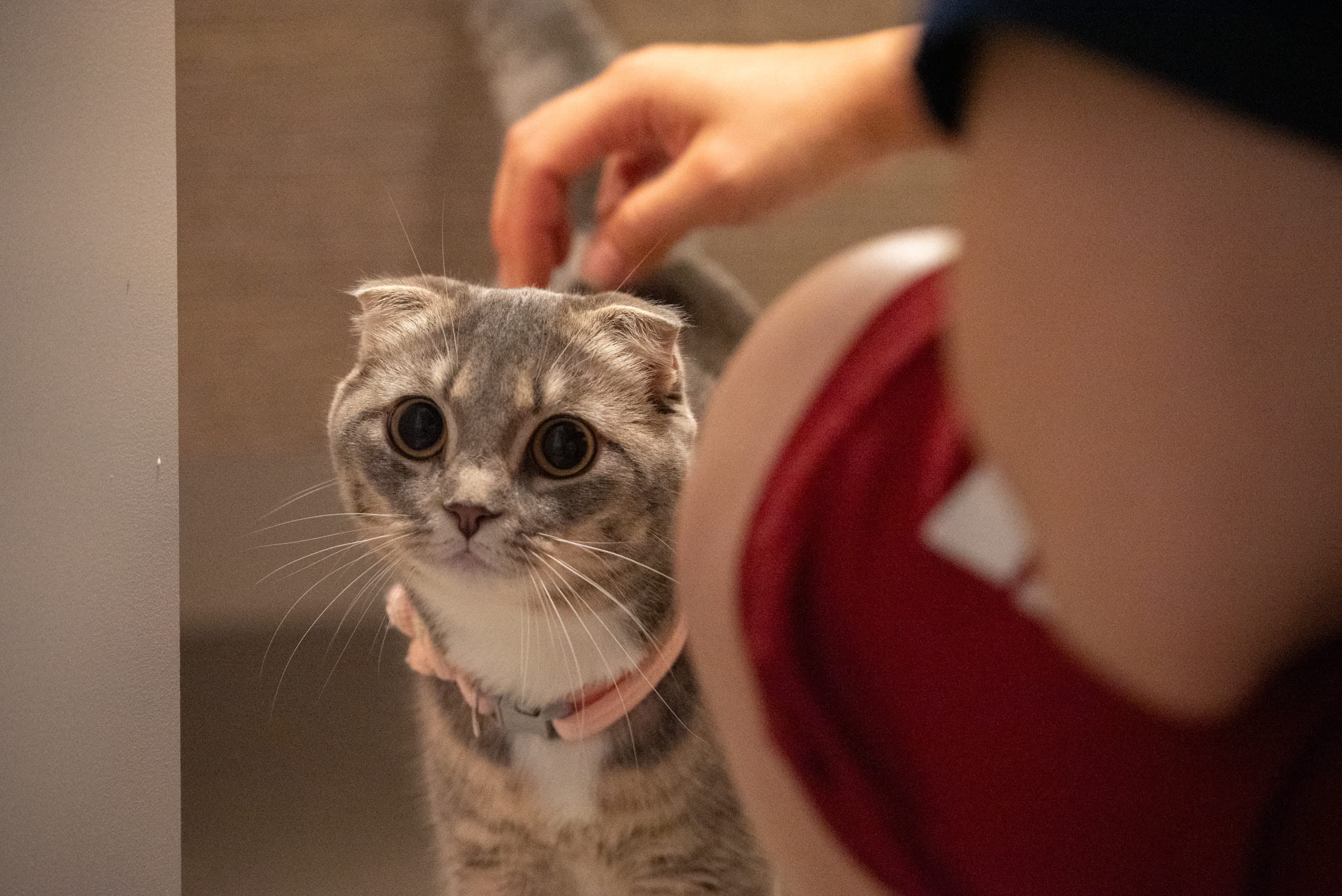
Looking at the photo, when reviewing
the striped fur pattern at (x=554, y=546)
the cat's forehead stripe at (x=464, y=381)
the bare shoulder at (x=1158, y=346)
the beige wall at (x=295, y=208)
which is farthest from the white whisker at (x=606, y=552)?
the bare shoulder at (x=1158, y=346)

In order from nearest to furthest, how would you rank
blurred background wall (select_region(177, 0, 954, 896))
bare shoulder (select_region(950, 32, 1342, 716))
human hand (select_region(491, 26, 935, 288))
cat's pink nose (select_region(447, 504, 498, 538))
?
bare shoulder (select_region(950, 32, 1342, 716)) < human hand (select_region(491, 26, 935, 288)) < cat's pink nose (select_region(447, 504, 498, 538)) < blurred background wall (select_region(177, 0, 954, 896))

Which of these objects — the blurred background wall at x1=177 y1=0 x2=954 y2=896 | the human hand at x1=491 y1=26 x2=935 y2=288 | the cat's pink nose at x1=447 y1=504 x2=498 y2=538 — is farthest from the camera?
the blurred background wall at x1=177 y1=0 x2=954 y2=896

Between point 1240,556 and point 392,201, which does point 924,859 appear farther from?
point 392,201

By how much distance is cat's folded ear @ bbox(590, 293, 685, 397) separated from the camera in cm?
65

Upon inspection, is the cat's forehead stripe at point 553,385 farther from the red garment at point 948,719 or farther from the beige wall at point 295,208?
the red garment at point 948,719

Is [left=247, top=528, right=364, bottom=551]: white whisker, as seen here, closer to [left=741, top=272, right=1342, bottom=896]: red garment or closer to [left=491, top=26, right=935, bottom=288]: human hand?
[left=491, top=26, right=935, bottom=288]: human hand

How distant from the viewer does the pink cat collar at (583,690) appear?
65 centimetres

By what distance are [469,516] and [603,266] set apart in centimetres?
18

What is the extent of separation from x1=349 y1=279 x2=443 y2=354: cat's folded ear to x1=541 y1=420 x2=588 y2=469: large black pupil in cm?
13

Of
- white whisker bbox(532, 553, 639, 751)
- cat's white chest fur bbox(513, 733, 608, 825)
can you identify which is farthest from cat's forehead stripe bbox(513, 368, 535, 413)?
cat's white chest fur bbox(513, 733, 608, 825)

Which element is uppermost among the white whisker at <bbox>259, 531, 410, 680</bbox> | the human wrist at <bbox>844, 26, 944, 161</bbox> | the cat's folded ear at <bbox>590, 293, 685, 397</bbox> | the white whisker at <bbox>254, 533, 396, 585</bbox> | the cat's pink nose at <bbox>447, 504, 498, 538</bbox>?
the human wrist at <bbox>844, 26, 944, 161</bbox>

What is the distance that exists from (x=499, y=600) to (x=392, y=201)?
1.05 ft

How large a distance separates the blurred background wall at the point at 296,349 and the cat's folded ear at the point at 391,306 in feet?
0.22

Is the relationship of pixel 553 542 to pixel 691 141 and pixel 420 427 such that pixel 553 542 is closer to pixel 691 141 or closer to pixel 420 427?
pixel 420 427
